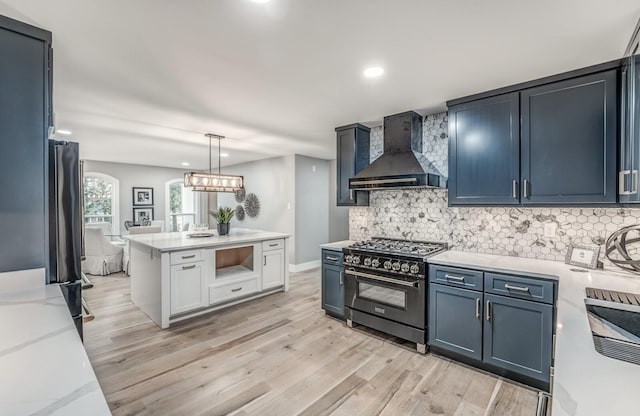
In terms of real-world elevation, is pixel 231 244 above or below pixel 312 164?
below

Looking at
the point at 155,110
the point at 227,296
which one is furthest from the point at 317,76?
the point at 227,296

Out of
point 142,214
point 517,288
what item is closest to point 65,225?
point 517,288

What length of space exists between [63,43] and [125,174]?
6457mm

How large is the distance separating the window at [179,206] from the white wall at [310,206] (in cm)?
404

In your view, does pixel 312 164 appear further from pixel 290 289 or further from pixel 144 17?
pixel 144 17

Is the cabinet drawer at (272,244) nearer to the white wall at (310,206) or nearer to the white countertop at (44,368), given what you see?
the white wall at (310,206)

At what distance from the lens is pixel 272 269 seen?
14.7ft

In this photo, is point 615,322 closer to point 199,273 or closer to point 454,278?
point 454,278

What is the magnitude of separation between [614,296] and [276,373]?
7.67ft

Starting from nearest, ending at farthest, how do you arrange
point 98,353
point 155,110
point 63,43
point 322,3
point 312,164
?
point 322,3 < point 63,43 < point 98,353 < point 155,110 < point 312,164

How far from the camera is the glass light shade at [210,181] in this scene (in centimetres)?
420

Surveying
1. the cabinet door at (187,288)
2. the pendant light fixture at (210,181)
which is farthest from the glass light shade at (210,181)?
the cabinet door at (187,288)

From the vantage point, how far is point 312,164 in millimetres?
6285

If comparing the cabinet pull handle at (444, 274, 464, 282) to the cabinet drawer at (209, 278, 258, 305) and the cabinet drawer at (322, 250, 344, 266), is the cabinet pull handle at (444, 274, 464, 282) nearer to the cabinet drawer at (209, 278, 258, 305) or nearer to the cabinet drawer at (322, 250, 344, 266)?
the cabinet drawer at (322, 250, 344, 266)
